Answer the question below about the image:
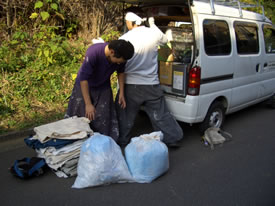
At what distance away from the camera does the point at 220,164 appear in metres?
3.65

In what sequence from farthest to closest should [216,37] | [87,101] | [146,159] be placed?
[216,37], [87,101], [146,159]

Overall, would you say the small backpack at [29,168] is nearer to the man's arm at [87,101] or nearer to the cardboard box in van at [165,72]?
the man's arm at [87,101]

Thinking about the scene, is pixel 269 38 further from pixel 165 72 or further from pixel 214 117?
pixel 165 72

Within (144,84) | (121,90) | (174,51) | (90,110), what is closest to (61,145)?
(90,110)

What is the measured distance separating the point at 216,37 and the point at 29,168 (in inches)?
123

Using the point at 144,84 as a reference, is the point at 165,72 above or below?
above

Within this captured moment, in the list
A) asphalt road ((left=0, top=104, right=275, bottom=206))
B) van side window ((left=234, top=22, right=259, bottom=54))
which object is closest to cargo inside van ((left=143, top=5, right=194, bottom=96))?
van side window ((left=234, top=22, right=259, bottom=54))

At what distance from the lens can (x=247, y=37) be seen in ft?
15.4

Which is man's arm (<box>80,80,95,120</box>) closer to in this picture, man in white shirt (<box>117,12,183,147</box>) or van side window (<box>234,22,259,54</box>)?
man in white shirt (<box>117,12,183,147</box>)

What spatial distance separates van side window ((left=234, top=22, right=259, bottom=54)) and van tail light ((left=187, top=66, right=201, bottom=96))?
3.85 feet

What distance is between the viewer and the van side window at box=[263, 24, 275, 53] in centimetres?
525

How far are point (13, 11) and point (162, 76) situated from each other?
192 inches

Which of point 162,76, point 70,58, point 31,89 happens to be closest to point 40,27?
point 70,58

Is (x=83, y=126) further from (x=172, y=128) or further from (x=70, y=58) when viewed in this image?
(x=70, y=58)
